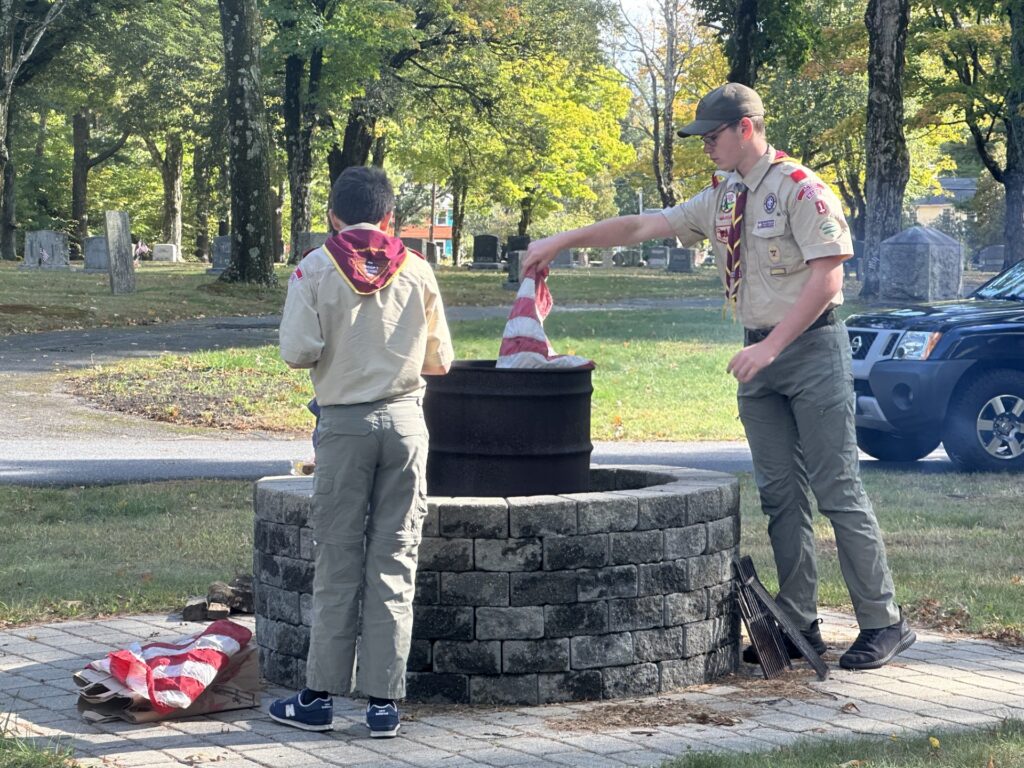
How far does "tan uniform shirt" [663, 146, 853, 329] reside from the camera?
18.4 ft

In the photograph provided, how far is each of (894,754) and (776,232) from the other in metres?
2.17

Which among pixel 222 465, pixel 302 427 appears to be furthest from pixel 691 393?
pixel 222 465

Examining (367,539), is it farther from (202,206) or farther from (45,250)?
(202,206)

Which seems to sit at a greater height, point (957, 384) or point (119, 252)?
point (119, 252)

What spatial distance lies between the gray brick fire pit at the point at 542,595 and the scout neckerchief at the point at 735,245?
865 millimetres

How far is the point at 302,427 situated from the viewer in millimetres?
14758

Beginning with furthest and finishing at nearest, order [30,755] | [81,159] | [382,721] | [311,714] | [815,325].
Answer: [81,159], [815,325], [311,714], [382,721], [30,755]

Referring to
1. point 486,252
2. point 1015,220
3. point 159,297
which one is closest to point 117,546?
point 159,297

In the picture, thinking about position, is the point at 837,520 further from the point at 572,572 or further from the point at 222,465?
the point at 222,465

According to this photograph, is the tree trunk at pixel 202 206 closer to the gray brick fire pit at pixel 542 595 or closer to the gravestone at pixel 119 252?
the gravestone at pixel 119 252

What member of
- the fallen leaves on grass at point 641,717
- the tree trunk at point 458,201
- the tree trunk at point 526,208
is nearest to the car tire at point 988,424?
the fallen leaves on grass at point 641,717

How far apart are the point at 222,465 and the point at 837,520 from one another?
7.18 meters

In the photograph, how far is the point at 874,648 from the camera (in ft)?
19.4

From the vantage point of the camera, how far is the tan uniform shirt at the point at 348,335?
4879 mm
